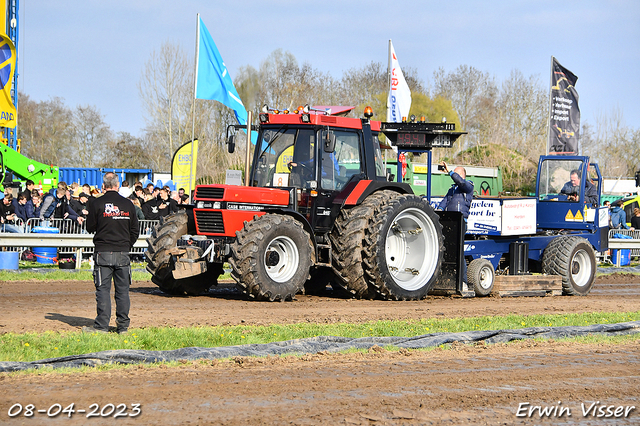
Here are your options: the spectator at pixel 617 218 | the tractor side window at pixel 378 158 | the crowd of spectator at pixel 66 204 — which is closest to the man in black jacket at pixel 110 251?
the tractor side window at pixel 378 158

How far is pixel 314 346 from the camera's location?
23.8ft

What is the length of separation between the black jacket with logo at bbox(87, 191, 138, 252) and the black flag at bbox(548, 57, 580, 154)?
67.7 feet

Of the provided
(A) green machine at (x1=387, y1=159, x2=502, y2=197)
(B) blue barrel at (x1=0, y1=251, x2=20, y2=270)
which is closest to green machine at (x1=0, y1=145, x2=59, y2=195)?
(B) blue barrel at (x1=0, y1=251, x2=20, y2=270)

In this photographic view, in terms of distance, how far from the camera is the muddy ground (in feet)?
15.9

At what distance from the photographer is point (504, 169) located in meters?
43.4

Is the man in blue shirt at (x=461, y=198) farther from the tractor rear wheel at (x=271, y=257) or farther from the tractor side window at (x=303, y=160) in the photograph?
the tractor rear wheel at (x=271, y=257)

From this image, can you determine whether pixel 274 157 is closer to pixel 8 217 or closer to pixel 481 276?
pixel 481 276

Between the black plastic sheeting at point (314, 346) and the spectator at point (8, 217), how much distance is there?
34.5ft

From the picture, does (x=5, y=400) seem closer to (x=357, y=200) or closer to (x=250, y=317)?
(x=250, y=317)

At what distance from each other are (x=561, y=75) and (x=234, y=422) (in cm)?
2450

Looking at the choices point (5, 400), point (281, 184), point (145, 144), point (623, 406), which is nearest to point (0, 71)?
point (281, 184)

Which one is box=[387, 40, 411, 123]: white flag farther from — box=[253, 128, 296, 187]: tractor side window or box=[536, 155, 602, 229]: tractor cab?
box=[253, 128, 296, 187]: tractor side window

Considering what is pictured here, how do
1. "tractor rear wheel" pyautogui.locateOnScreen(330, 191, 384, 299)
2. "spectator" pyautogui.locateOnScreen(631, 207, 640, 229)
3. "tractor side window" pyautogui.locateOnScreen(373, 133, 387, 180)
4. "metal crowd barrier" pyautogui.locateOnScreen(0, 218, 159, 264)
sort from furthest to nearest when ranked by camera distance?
"spectator" pyautogui.locateOnScreen(631, 207, 640, 229) → "metal crowd barrier" pyautogui.locateOnScreen(0, 218, 159, 264) → "tractor side window" pyautogui.locateOnScreen(373, 133, 387, 180) → "tractor rear wheel" pyautogui.locateOnScreen(330, 191, 384, 299)

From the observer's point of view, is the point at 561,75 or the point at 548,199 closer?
the point at 548,199
